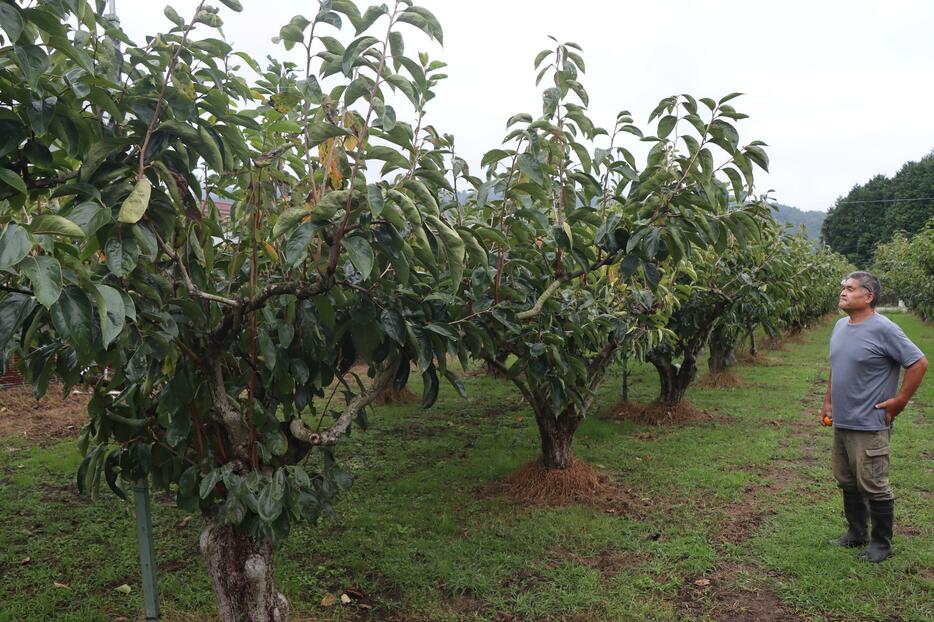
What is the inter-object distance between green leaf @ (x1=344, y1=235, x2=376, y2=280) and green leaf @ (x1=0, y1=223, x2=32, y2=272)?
74 cm

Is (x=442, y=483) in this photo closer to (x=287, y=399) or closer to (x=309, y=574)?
(x=309, y=574)

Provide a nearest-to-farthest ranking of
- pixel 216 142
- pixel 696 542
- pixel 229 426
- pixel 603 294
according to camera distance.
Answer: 1. pixel 216 142
2. pixel 229 426
3. pixel 696 542
4. pixel 603 294

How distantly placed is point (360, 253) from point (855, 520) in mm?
3981

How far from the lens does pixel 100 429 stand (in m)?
2.87

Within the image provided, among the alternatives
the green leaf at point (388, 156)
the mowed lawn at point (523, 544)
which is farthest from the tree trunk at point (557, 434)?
the green leaf at point (388, 156)

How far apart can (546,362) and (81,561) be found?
3.12 meters

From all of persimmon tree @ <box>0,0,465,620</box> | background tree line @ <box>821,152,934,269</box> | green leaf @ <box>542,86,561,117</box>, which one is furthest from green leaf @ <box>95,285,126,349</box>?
background tree line @ <box>821,152,934,269</box>

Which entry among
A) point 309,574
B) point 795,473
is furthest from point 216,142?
point 795,473

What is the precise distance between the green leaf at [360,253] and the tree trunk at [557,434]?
12.4 feet

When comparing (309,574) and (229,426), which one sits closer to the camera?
(229,426)

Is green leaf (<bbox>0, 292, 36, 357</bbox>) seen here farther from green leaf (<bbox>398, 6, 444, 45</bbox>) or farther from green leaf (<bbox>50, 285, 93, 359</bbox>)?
green leaf (<bbox>398, 6, 444, 45</bbox>)

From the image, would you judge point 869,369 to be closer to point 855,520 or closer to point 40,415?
point 855,520

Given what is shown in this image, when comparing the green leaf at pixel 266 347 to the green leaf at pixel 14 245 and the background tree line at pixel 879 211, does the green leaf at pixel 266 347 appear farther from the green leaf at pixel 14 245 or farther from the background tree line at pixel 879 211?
the background tree line at pixel 879 211

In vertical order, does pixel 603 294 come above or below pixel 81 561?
above
